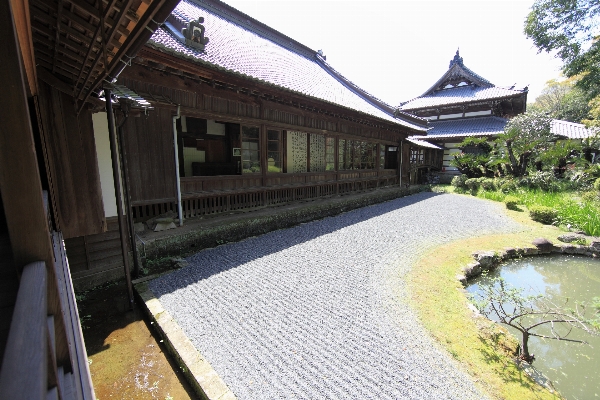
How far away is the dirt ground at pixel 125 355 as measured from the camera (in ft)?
7.97

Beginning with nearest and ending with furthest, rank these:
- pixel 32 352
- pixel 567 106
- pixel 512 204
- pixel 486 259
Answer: pixel 32 352 → pixel 486 259 → pixel 512 204 → pixel 567 106

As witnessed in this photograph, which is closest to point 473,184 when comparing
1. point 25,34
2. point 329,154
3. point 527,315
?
point 329,154

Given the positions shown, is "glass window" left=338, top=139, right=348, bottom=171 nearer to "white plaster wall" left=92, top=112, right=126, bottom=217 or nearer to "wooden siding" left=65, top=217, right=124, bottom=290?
"white plaster wall" left=92, top=112, right=126, bottom=217

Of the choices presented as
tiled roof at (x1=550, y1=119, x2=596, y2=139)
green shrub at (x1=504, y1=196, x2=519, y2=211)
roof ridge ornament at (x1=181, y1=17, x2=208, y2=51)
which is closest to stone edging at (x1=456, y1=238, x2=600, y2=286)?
green shrub at (x1=504, y1=196, x2=519, y2=211)

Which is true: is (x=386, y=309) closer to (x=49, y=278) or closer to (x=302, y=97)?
(x=49, y=278)

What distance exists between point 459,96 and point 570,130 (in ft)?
22.9

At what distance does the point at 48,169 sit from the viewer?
10.1 feet

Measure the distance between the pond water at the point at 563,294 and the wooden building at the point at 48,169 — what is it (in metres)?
4.13

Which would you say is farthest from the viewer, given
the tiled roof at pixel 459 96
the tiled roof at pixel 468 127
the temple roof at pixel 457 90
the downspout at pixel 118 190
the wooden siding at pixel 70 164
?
the temple roof at pixel 457 90

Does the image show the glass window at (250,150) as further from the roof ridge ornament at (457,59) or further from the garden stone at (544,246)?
the roof ridge ornament at (457,59)

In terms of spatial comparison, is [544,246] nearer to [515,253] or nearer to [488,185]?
[515,253]

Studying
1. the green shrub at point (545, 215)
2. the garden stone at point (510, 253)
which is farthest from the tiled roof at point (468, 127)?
the garden stone at point (510, 253)

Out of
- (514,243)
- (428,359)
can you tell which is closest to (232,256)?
(428,359)

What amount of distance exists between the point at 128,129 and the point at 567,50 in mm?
19771
